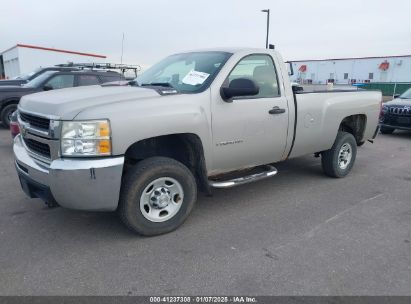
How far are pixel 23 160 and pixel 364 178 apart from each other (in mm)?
4945

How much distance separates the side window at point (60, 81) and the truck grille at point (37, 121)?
6593 millimetres

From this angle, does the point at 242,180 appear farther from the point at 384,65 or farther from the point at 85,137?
the point at 384,65

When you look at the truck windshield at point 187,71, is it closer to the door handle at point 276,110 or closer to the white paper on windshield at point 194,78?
the white paper on windshield at point 194,78

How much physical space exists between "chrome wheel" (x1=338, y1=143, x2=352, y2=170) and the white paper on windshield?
2.87 meters

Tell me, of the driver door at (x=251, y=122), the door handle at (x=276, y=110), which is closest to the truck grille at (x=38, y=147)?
the driver door at (x=251, y=122)

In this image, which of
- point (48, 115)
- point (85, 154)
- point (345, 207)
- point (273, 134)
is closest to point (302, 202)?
point (345, 207)

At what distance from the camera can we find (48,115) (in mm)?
3260

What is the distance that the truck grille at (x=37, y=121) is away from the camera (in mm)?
3338

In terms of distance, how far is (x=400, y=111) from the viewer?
998cm

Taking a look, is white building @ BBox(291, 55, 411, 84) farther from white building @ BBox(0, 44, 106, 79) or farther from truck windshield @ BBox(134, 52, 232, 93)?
truck windshield @ BBox(134, 52, 232, 93)

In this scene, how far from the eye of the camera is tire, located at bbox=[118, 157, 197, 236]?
3.44 meters

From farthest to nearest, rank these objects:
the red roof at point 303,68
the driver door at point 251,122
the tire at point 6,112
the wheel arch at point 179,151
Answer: the red roof at point 303,68 < the tire at point 6,112 < the driver door at point 251,122 < the wheel arch at point 179,151

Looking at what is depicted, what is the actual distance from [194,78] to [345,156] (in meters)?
3.14

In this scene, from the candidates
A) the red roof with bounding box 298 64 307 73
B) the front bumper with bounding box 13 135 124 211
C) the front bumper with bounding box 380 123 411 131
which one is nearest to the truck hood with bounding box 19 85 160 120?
the front bumper with bounding box 13 135 124 211
